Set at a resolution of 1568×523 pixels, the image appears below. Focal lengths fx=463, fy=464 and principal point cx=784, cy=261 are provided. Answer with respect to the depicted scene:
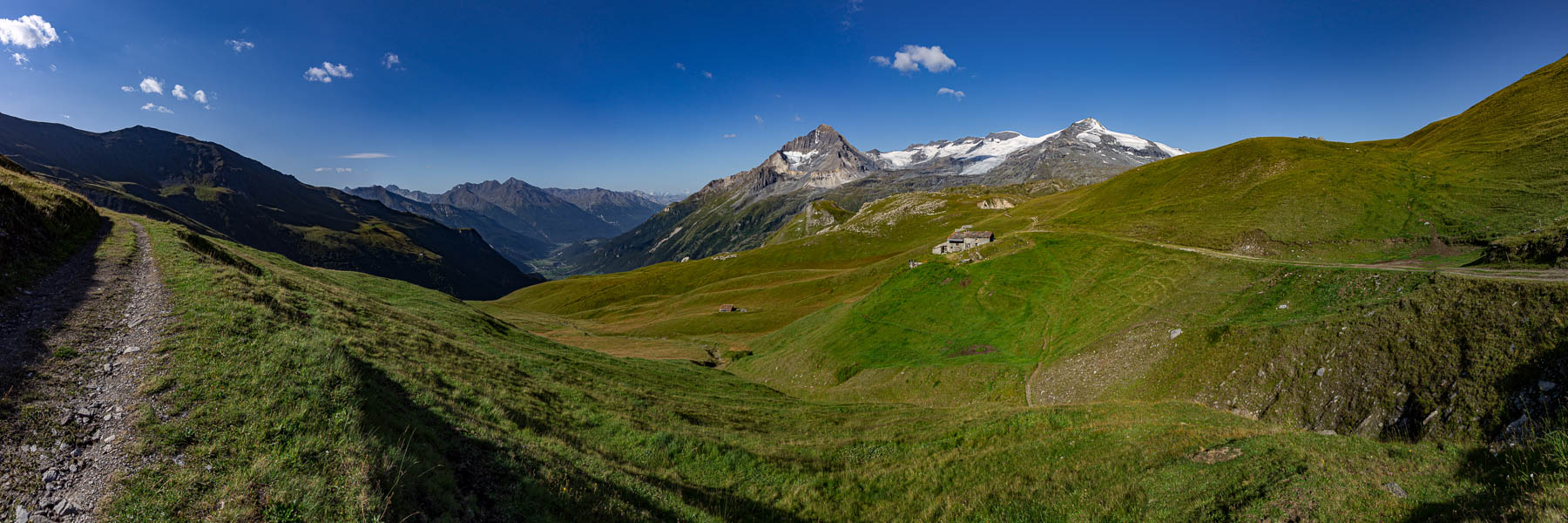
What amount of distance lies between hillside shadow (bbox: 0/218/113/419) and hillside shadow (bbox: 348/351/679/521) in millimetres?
5481

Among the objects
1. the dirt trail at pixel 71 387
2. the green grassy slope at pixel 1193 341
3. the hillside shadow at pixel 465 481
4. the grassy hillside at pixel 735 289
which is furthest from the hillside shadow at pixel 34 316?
the grassy hillside at pixel 735 289

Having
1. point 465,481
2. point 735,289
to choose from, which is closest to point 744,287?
point 735,289

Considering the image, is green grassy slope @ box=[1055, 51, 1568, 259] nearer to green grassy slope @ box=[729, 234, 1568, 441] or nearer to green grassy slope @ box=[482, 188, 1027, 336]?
green grassy slope @ box=[729, 234, 1568, 441]

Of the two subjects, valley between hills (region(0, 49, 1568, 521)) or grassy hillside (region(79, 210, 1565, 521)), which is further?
valley between hills (region(0, 49, 1568, 521))

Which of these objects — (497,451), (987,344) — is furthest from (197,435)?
(987,344)

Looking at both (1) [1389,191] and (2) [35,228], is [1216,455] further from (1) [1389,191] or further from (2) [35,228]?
(1) [1389,191]

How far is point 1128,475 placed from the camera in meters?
13.2

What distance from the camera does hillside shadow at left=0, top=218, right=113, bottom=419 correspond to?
31.9ft

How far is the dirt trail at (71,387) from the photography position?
23.0ft

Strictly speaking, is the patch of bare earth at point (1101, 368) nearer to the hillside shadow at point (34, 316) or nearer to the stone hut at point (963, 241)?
the hillside shadow at point (34, 316)

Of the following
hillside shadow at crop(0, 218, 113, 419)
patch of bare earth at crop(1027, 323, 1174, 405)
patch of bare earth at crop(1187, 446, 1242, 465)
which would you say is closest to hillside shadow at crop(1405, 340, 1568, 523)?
patch of bare earth at crop(1187, 446, 1242, 465)

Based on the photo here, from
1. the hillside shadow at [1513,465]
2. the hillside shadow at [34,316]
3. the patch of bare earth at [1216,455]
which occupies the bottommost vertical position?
the patch of bare earth at [1216,455]

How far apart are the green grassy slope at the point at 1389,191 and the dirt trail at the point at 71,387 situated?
6350cm

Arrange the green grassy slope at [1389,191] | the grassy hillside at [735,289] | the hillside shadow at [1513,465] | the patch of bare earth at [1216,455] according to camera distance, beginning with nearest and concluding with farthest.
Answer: the hillside shadow at [1513,465] < the patch of bare earth at [1216,455] < the green grassy slope at [1389,191] < the grassy hillside at [735,289]
